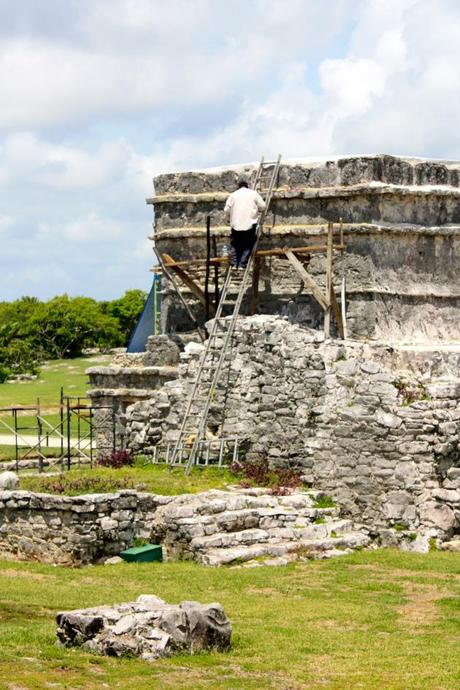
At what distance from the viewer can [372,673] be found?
41.0 feet

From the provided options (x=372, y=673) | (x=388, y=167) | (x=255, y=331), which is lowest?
(x=372, y=673)

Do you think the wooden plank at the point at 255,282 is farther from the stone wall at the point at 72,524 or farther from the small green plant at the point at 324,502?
the stone wall at the point at 72,524

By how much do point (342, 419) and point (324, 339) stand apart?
1.67m

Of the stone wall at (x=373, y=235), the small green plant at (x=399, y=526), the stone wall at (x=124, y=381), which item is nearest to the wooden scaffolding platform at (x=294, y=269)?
the stone wall at (x=373, y=235)

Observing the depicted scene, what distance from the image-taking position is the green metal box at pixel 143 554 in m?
19.2

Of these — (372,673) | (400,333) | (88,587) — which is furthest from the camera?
(400,333)

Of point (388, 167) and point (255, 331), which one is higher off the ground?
point (388, 167)

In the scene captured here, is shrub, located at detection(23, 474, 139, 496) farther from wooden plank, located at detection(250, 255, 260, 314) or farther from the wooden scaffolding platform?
wooden plank, located at detection(250, 255, 260, 314)

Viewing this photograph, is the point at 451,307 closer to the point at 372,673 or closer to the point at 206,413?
the point at 206,413

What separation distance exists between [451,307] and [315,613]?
1076 centimetres

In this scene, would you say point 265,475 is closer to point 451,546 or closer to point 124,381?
point 451,546

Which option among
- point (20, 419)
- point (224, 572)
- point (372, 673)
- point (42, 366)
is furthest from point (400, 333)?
point (42, 366)

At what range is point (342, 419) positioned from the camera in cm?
2136

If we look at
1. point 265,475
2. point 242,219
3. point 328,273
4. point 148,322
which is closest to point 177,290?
point 242,219
